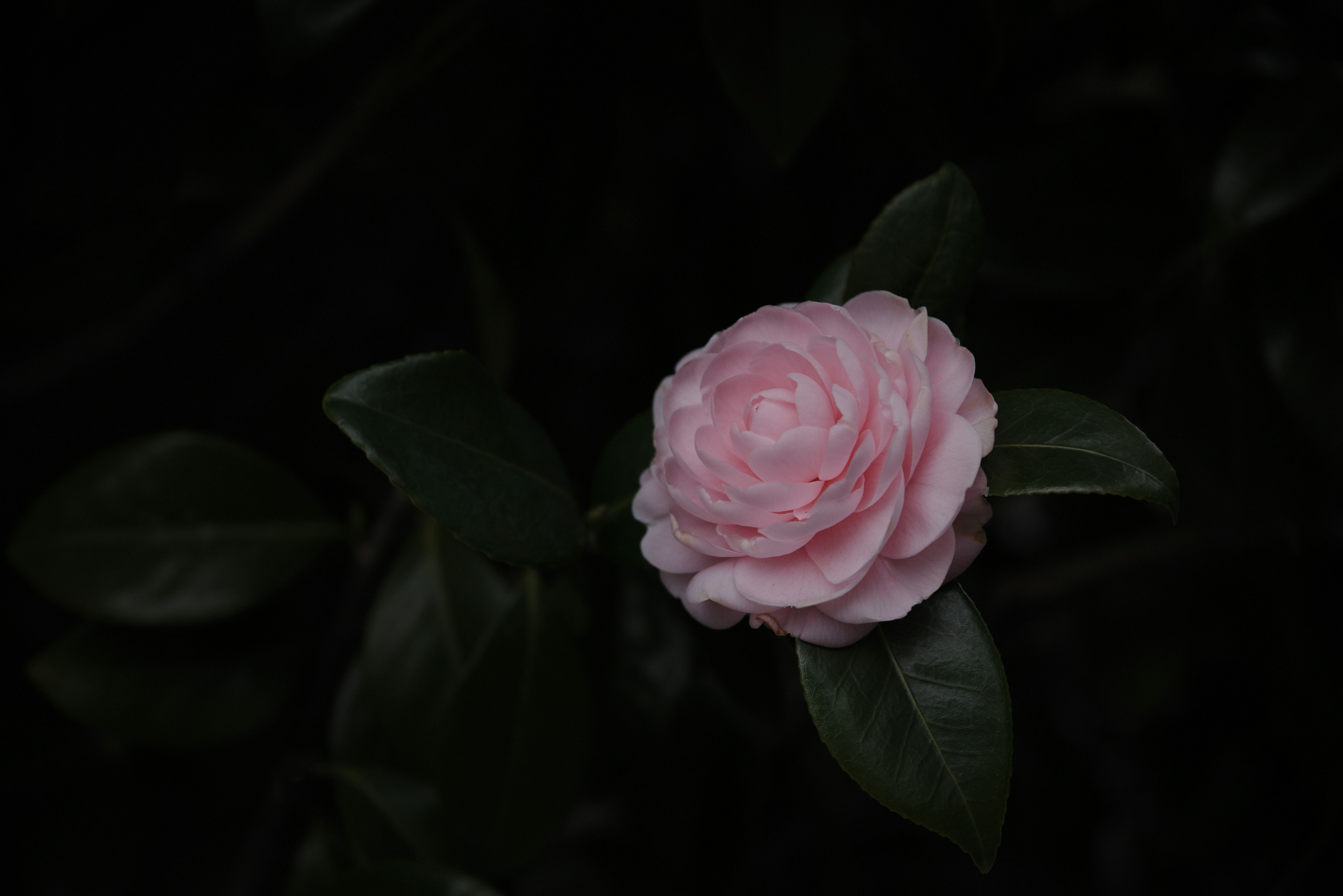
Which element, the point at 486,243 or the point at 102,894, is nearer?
the point at 486,243


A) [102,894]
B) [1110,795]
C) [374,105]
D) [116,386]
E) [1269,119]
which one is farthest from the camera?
[1110,795]

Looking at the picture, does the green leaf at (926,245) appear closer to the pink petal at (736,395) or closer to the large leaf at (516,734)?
the pink petal at (736,395)

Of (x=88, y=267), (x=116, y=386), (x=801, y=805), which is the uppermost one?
(x=88, y=267)

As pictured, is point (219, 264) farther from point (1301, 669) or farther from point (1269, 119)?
point (1301, 669)

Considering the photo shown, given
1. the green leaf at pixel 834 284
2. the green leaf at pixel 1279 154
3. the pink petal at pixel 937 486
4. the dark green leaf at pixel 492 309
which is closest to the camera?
the pink petal at pixel 937 486

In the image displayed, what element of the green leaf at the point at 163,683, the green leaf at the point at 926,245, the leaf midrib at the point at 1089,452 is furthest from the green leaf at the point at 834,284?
the green leaf at the point at 163,683

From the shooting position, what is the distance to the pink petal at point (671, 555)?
37 cm

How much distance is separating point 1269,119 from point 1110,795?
93 cm

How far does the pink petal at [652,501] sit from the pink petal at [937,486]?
0.10 meters

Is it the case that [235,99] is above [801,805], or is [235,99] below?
above

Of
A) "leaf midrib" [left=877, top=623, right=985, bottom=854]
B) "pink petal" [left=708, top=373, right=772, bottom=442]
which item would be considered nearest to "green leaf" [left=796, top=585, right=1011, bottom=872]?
"leaf midrib" [left=877, top=623, right=985, bottom=854]

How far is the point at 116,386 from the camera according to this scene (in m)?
1.02

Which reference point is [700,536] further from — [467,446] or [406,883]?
[406,883]

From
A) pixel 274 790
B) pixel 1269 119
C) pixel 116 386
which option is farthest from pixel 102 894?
pixel 1269 119
